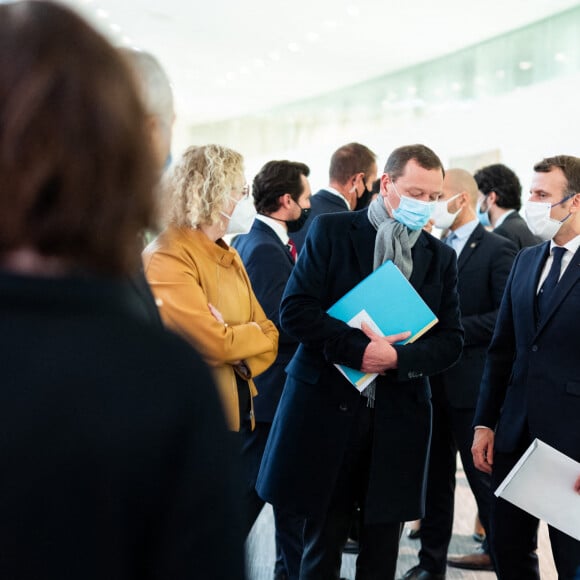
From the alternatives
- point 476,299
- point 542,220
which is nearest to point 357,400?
point 542,220

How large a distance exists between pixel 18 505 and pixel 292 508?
7.44 ft

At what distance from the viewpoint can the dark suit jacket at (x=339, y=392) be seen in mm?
2889

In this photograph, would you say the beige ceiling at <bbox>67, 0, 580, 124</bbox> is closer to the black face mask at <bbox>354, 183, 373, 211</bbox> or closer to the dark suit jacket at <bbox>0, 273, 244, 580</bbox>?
the black face mask at <bbox>354, 183, 373, 211</bbox>

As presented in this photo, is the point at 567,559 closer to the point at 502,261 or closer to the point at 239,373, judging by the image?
the point at 239,373

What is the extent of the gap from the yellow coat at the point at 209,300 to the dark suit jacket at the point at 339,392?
0.16 m

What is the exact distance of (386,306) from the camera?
2865mm

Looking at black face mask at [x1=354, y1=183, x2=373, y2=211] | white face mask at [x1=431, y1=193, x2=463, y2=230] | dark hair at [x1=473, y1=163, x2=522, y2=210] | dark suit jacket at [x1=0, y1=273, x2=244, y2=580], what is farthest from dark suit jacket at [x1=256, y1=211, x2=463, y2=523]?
dark hair at [x1=473, y1=163, x2=522, y2=210]

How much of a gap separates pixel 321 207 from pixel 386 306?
225cm

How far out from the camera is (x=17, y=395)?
2.43ft

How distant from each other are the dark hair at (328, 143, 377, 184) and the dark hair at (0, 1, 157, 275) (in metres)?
Answer: 4.38

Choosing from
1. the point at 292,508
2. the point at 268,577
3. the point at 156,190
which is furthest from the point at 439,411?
the point at 156,190

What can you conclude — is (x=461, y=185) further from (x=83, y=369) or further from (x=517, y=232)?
(x=83, y=369)

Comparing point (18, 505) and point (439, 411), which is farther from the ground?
point (18, 505)

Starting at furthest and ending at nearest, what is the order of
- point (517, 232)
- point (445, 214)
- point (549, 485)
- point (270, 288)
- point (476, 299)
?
point (517, 232), point (445, 214), point (476, 299), point (270, 288), point (549, 485)
